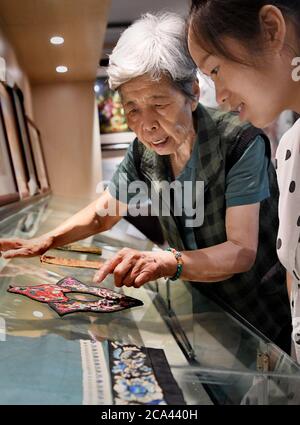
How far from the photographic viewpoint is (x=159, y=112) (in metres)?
0.73

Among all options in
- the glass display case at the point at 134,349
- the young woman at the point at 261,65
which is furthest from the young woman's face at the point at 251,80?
the glass display case at the point at 134,349

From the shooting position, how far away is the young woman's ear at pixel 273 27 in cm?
62

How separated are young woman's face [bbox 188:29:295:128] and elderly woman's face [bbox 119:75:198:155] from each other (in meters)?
0.06

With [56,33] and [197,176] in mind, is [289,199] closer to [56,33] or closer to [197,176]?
[197,176]

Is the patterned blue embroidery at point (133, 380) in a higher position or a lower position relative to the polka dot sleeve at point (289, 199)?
lower

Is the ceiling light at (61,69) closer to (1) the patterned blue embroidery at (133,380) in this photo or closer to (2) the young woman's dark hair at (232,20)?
(2) the young woman's dark hair at (232,20)

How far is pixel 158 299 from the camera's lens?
0.87m

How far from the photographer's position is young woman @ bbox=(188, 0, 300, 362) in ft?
2.05

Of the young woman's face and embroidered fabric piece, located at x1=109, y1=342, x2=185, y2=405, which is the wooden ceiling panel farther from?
embroidered fabric piece, located at x1=109, y1=342, x2=185, y2=405

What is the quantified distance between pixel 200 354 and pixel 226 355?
37 millimetres

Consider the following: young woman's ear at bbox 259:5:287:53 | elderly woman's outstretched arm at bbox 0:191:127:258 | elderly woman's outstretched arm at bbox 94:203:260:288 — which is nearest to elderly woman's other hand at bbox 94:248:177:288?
elderly woman's outstretched arm at bbox 94:203:260:288

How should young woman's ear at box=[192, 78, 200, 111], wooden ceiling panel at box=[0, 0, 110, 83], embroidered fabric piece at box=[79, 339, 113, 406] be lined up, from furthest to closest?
wooden ceiling panel at box=[0, 0, 110, 83] < young woman's ear at box=[192, 78, 200, 111] < embroidered fabric piece at box=[79, 339, 113, 406]

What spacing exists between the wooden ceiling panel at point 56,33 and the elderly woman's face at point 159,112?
0.13m

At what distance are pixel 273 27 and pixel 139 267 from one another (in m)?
0.37
